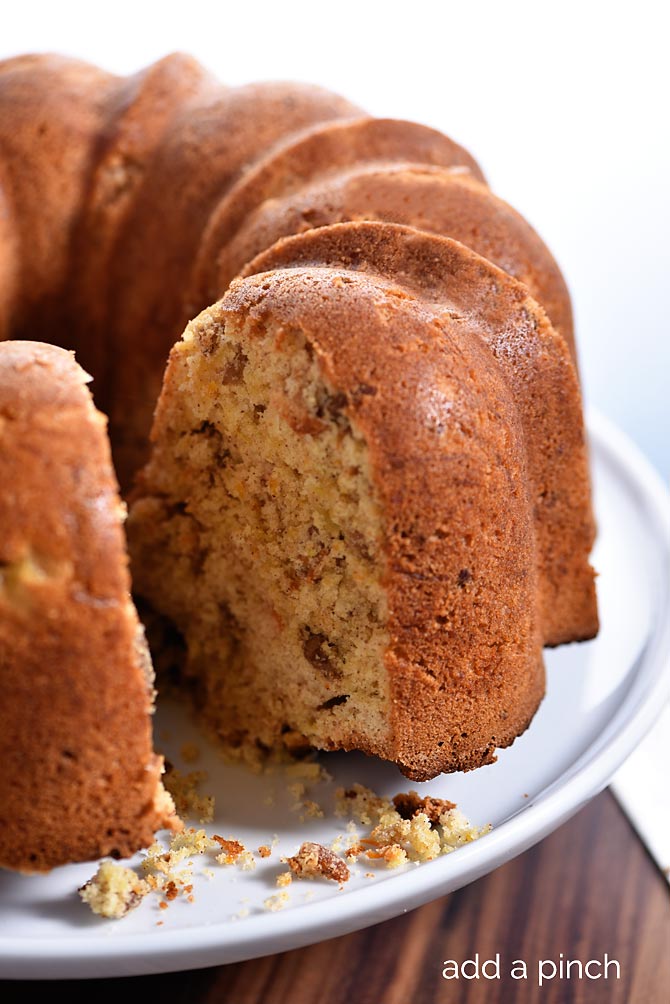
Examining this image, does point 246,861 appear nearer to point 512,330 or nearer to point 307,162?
point 512,330

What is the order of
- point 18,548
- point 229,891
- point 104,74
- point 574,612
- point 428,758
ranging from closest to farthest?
point 18,548 → point 229,891 → point 428,758 → point 574,612 → point 104,74

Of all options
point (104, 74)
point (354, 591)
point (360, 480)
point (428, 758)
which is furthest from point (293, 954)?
point (104, 74)

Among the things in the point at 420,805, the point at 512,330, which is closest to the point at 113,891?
the point at 420,805

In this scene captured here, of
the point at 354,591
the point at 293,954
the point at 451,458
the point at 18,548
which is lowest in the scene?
the point at 293,954

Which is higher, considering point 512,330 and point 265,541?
point 512,330

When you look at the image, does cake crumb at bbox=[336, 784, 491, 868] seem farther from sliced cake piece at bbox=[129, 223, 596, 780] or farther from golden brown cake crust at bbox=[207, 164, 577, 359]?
golden brown cake crust at bbox=[207, 164, 577, 359]

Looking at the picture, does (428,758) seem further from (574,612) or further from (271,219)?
(271,219)
